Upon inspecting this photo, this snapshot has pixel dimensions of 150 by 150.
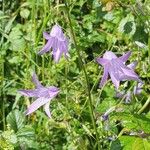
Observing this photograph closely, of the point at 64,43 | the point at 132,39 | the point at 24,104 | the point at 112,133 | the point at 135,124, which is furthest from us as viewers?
the point at 132,39

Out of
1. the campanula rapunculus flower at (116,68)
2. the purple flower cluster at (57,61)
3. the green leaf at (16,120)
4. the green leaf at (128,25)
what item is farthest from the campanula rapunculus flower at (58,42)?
the green leaf at (128,25)

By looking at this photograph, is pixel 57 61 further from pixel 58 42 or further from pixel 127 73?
pixel 127 73

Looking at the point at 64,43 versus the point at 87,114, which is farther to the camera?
the point at 87,114

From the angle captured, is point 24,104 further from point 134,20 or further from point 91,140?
point 134,20

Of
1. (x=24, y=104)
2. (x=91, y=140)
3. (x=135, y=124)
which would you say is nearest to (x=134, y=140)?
(x=135, y=124)

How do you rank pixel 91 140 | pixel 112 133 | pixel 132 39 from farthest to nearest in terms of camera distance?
1. pixel 132 39
2. pixel 91 140
3. pixel 112 133

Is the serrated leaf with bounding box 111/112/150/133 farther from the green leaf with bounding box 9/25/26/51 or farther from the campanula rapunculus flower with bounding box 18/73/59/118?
the green leaf with bounding box 9/25/26/51

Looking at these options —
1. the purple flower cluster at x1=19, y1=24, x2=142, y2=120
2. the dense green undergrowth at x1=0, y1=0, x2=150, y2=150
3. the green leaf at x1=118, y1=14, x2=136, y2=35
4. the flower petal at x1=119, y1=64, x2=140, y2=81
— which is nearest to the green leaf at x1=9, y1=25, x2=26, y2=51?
the dense green undergrowth at x1=0, y1=0, x2=150, y2=150

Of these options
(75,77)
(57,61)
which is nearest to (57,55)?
(57,61)
